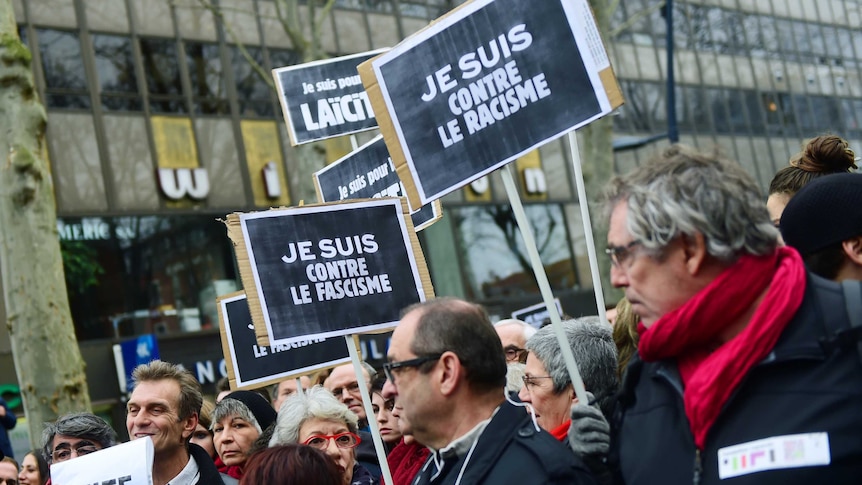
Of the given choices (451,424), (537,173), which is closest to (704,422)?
(451,424)

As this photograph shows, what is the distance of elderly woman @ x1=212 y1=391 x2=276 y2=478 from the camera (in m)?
5.77

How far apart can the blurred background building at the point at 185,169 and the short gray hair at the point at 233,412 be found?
33.9 feet

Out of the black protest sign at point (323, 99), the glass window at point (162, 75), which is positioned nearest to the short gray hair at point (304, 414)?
the black protest sign at point (323, 99)

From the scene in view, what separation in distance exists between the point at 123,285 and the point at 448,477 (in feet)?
58.2

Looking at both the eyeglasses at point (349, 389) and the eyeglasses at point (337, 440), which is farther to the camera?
the eyeglasses at point (349, 389)

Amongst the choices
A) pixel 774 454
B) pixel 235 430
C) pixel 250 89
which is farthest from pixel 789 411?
pixel 250 89

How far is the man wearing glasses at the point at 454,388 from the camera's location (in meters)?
3.09

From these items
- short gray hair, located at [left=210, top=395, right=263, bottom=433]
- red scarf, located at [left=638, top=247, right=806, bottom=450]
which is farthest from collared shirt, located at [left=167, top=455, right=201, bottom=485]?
red scarf, located at [left=638, top=247, right=806, bottom=450]

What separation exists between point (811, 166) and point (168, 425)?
9.12 ft

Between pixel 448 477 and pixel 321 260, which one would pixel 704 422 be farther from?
pixel 321 260

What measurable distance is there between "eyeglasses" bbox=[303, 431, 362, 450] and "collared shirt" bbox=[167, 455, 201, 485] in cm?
48

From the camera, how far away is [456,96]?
3932 millimetres

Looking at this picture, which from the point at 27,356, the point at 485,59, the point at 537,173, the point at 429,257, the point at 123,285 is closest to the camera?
the point at 485,59

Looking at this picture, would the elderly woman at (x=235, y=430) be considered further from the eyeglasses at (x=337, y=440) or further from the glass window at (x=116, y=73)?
the glass window at (x=116, y=73)
